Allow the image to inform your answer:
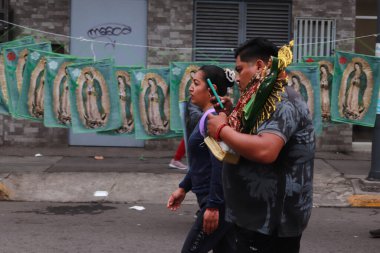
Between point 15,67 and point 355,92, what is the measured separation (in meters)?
5.22

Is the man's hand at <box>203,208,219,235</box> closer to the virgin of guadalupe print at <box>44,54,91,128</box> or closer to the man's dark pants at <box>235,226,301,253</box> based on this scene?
the man's dark pants at <box>235,226,301,253</box>

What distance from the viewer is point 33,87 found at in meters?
10.5

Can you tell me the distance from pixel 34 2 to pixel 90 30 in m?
1.19

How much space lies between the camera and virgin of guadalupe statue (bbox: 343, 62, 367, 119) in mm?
10477

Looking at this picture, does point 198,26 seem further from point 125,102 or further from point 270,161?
point 270,161

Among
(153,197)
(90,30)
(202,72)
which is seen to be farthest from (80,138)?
(202,72)

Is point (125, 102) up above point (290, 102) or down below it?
below

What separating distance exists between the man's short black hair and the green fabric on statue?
729 centimetres

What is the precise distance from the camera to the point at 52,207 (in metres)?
8.67

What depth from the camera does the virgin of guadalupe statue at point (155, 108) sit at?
420 inches

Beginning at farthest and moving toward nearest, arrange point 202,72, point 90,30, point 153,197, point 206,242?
point 90,30, point 153,197, point 202,72, point 206,242

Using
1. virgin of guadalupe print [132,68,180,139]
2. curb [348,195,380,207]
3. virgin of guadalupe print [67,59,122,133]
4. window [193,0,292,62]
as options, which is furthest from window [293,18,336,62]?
curb [348,195,380,207]

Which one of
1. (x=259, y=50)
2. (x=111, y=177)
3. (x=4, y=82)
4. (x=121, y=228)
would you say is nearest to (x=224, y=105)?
(x=259, y=50)

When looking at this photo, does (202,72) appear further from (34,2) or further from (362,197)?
(34,2)
